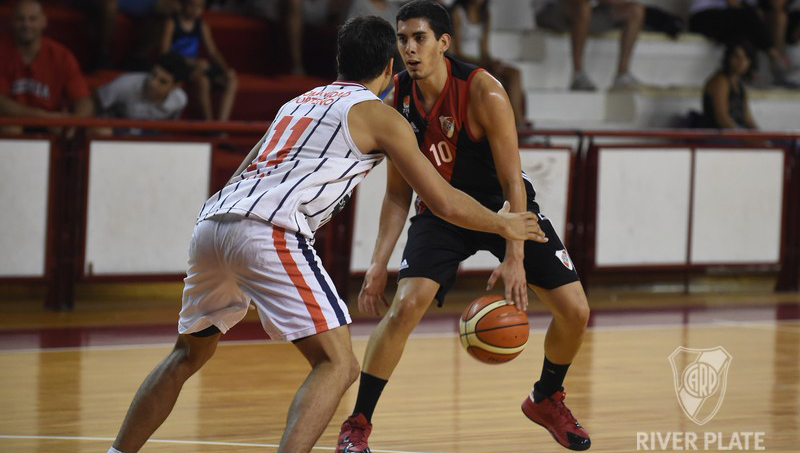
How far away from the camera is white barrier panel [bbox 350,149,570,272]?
9250mm

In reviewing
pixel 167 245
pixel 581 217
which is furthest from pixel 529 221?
pixel 581 217

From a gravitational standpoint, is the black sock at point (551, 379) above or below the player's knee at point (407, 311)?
below

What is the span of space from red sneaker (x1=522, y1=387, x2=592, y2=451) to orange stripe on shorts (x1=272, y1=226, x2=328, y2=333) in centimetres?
155

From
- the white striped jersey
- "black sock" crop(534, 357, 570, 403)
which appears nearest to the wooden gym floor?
"black sock" crop(534, 357, 570, 403)

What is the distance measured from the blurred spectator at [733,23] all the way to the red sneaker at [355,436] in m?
9.78

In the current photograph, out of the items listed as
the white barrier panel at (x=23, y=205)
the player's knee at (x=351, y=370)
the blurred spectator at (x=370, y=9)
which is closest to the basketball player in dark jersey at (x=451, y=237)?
the player's knee at (x=351, y=370)

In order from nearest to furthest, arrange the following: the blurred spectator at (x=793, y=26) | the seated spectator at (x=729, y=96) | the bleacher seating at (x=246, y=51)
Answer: the bleacher seating at (x=246, y=51)
the seated spectator at (x=729, y=96)
the blurred spectator at (x=793, y=26)

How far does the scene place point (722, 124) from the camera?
12.0m

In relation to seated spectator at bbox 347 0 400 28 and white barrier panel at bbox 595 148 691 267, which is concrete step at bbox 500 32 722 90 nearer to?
seated spectator at bbox 347 0 400 28

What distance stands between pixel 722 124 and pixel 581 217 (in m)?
2.83

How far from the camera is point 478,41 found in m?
12.4

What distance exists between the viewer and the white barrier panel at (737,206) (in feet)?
33.6

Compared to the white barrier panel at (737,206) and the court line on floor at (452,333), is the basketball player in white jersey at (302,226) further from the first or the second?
the white barrier panel at (737,206)

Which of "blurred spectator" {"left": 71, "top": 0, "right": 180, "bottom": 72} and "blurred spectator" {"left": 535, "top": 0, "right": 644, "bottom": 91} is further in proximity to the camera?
"blurred spectator" {"left": 535, "top": 0, "right": 644, "bottom": 91}
